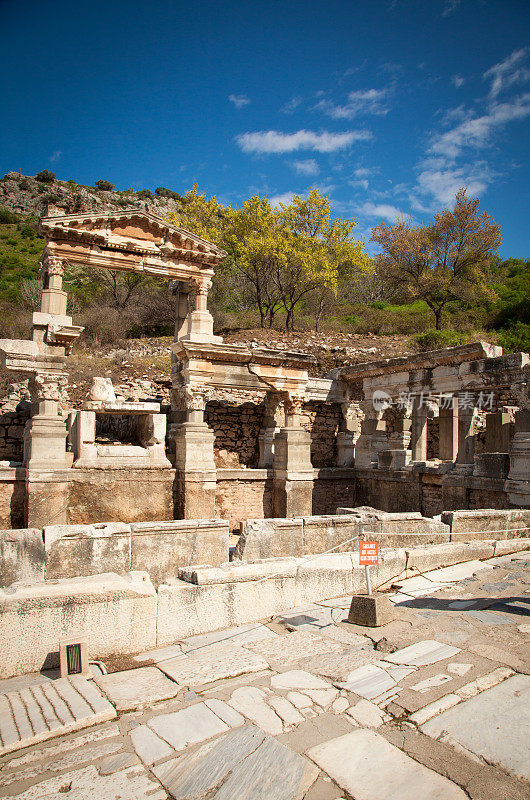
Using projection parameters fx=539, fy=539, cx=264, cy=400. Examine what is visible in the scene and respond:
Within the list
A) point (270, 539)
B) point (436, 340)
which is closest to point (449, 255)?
point (436, 340)

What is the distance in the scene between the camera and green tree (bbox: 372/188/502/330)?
27719 mm

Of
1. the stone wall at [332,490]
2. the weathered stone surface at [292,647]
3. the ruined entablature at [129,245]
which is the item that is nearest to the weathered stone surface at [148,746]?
the weathered stone surface at [292,647]

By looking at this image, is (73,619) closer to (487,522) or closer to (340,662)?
(340,662)

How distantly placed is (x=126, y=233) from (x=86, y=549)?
7921 millimetres

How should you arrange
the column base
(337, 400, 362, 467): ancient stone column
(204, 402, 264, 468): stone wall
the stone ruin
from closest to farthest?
the stone ruin < the column base < (204, 402, 264, 468): stone wall < (337, 400, 362, 467): ancient stone column

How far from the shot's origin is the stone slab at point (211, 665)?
4297 millimetres

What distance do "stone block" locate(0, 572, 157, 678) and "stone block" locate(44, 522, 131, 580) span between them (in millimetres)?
986

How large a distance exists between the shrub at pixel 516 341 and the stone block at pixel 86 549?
1802 centimetres

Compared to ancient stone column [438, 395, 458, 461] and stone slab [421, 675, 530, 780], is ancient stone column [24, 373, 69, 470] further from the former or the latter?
ancient stone column [438, 395, 458, 461]

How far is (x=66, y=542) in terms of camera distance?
20.0ft

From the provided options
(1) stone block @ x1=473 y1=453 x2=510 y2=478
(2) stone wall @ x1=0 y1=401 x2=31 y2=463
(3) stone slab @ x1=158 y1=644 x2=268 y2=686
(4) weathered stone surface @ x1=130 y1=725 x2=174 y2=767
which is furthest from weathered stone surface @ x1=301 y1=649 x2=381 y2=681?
(2) stone wall @ x1=0 y1=401 x2=31 y2=463

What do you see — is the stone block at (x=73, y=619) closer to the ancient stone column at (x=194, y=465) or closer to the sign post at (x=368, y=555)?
the sign post at (x=368, y=555)

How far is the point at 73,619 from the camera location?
4.75 metres

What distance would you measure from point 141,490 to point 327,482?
18.7 ft
